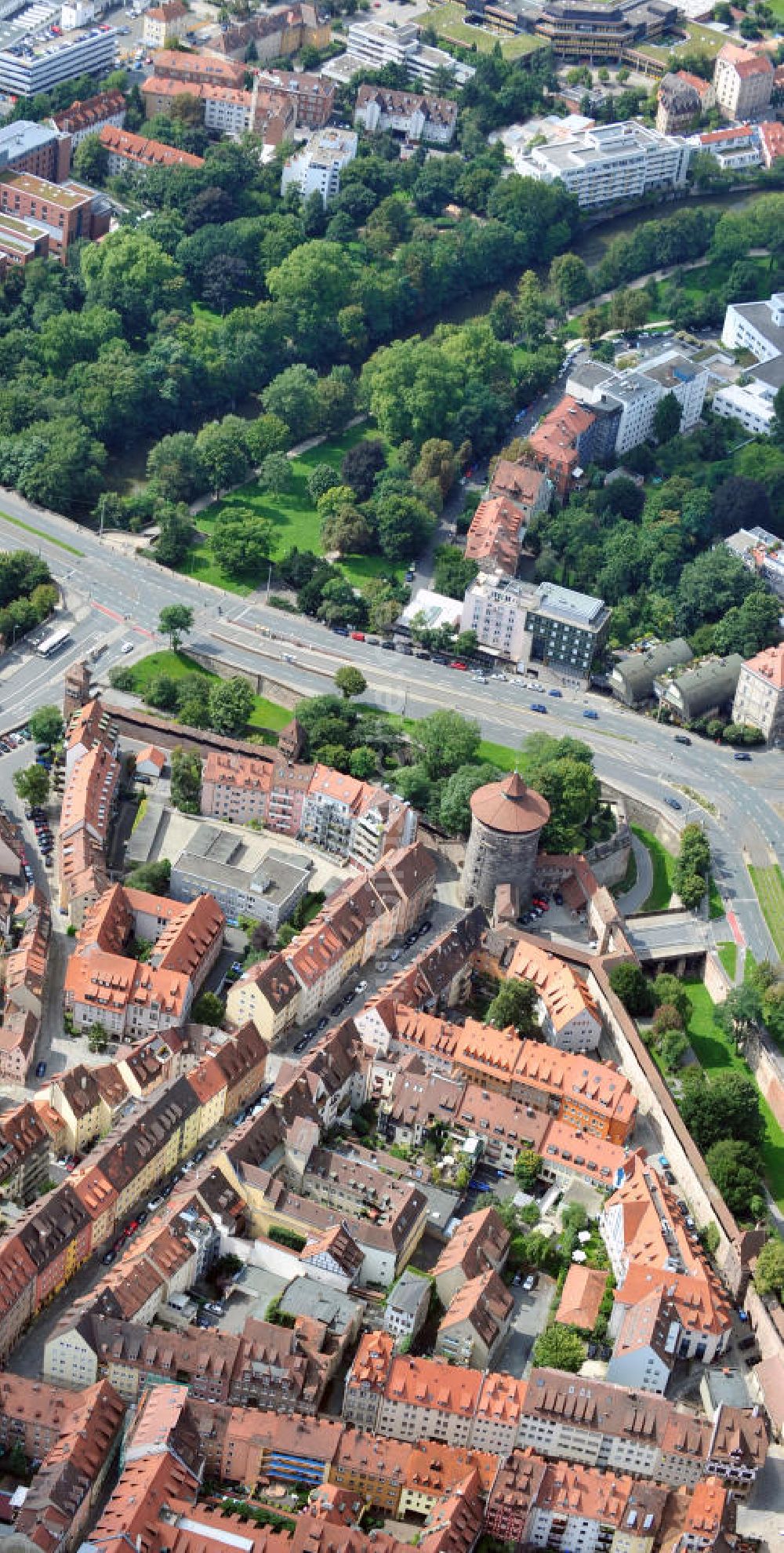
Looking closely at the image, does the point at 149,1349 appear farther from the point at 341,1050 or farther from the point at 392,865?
the point at 392,865

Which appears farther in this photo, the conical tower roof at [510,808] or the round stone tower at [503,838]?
the round stone tower at [503,838]

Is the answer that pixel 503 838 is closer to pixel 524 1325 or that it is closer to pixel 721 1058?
pixel 721 1058

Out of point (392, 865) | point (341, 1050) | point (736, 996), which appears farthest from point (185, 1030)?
point (736, 996)

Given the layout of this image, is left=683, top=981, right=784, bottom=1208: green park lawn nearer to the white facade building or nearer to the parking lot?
the parking lot

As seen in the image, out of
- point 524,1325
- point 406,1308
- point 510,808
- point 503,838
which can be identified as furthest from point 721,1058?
point 406,1308

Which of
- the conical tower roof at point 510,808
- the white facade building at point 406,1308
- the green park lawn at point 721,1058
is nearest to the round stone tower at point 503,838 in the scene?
the conical tower roof at point 510,808

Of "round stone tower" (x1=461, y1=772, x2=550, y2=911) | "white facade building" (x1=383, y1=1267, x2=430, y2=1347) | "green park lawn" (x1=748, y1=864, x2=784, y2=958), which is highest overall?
"round stone tower" (x1=461, y1=772, x2=550, y2=911)

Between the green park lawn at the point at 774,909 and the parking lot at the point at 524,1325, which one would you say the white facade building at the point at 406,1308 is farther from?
the green park lawn at the point at 774,909

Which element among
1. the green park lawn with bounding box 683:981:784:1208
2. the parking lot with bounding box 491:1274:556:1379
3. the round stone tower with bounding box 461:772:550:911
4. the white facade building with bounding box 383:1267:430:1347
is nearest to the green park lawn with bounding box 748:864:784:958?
the green park lawn with bounding box 683:981:784:1208
